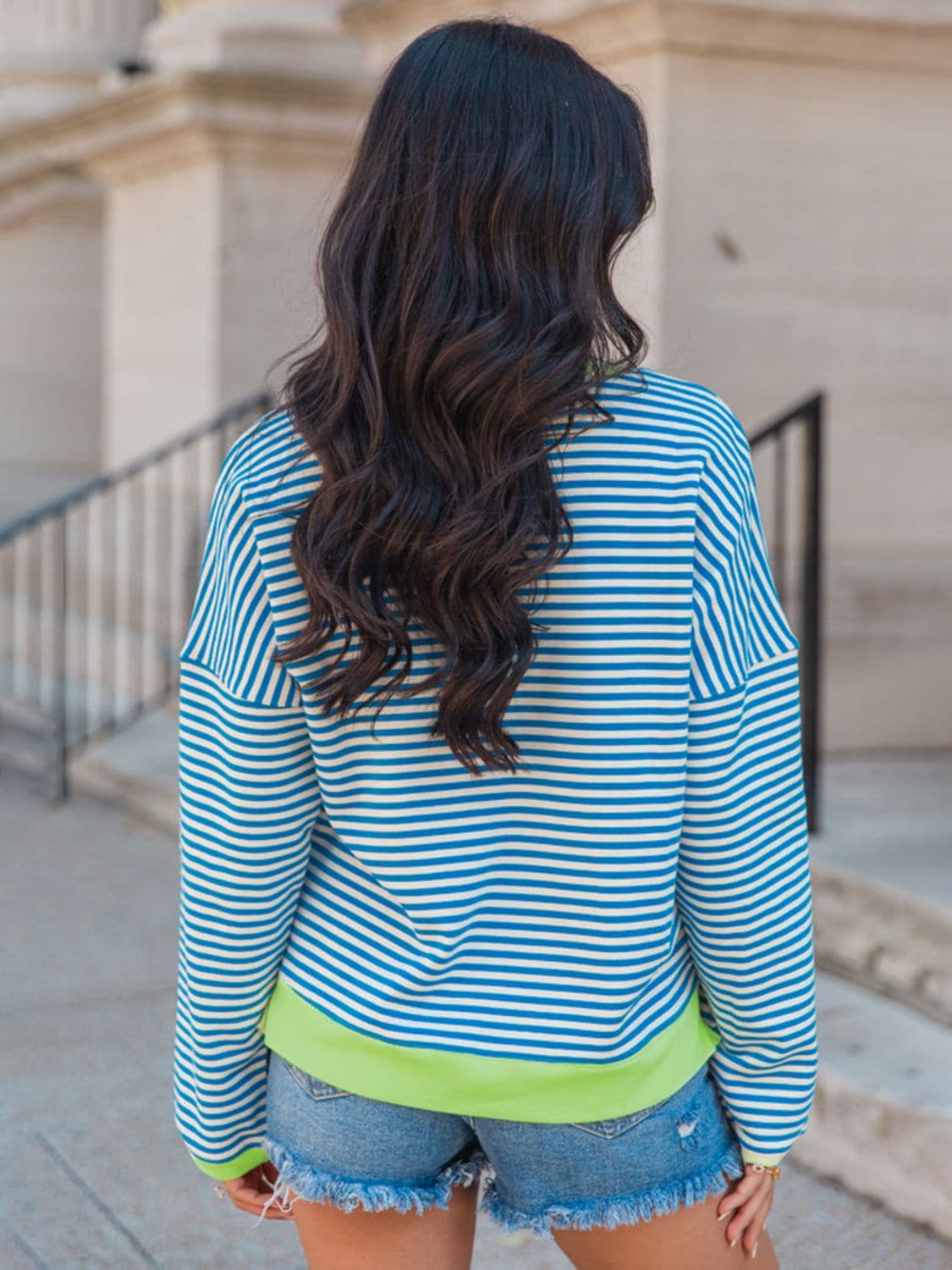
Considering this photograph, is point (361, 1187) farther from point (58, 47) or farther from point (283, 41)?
point (58, 47)

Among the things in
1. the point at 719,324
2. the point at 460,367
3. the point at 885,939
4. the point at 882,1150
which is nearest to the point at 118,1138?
the point at 882,1150

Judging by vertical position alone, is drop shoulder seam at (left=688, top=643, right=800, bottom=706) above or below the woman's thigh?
above

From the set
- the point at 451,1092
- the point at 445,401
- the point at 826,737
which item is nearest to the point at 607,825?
the point at 451,1092

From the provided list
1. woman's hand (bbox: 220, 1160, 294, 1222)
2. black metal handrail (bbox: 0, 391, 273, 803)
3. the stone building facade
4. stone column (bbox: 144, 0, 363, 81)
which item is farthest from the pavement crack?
stone column (bbox: 144, 0, 363, 81)

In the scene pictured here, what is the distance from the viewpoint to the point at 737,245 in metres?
6.00

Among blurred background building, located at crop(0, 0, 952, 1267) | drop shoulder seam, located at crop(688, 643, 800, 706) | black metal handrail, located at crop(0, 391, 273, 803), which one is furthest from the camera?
black metal handrail, located at crop(0, 391, 273, 803)

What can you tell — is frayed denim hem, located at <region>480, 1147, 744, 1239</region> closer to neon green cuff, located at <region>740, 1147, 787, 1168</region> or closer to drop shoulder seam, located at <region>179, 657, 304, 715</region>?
neon green cuff, located at <region>740, 1147, 787, 1168</region>

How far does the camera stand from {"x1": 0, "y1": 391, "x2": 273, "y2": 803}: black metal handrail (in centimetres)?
720

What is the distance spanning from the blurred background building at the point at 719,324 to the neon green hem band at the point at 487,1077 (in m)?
0.71

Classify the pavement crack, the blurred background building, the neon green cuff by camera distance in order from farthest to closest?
the blurred background building, the pavement crack, the neon green cuff

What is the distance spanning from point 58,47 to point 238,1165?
34.5 ft

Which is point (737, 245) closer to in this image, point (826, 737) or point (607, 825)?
point (826, 737)

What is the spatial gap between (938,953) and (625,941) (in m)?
2.57

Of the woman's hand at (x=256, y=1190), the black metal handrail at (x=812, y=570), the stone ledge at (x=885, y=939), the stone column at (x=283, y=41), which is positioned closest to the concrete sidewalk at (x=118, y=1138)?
the stone ledge at (x=885, y=939)
